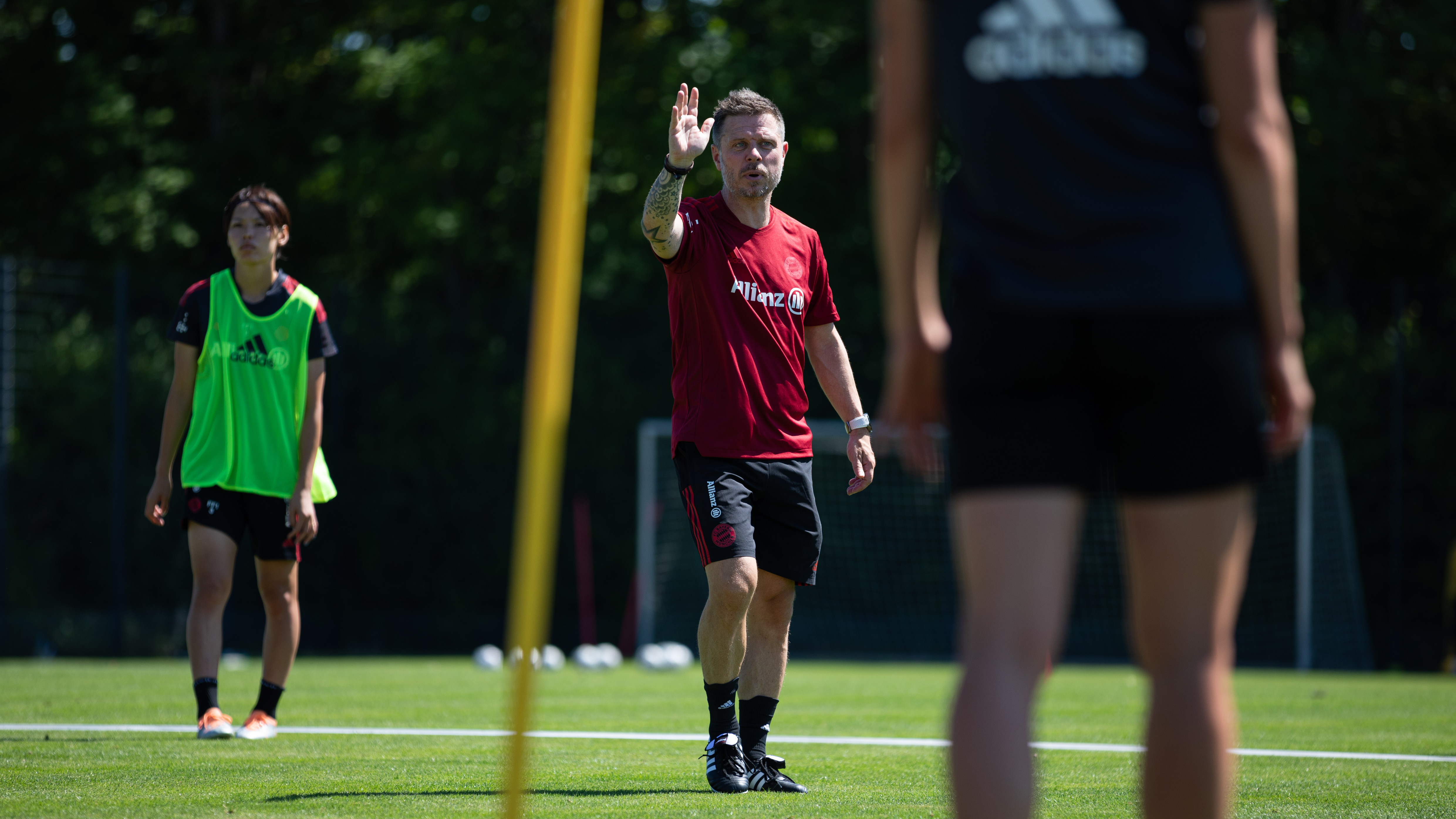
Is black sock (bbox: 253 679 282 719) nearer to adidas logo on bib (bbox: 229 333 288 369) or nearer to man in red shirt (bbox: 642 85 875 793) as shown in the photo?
adidas logo on bib (bbox: 229 333 288 369)

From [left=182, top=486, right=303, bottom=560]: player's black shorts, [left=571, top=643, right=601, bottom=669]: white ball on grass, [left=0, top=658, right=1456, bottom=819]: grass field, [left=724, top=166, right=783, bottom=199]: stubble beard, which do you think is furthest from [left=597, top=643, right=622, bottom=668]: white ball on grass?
[left=724, top=166, right=783, bottom=199]: stubble beard

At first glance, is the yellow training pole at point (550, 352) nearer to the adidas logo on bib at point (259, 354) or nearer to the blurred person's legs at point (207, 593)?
the blurred person's legs at point (207, 593)

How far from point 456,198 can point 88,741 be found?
16535mm

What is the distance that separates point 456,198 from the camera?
72.7ft

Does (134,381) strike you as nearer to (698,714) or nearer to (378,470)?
(378,470)

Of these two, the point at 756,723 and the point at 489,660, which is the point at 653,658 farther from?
the point at 756,723

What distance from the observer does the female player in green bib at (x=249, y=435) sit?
648 centimetres

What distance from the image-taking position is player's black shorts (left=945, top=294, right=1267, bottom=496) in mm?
2240

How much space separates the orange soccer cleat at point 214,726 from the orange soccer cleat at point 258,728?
0.06 meters

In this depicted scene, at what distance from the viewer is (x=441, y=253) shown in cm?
2236

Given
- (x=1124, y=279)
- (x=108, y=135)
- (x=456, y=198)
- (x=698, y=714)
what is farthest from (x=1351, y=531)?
(x=108, y=135)

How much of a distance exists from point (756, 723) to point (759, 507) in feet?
2.37

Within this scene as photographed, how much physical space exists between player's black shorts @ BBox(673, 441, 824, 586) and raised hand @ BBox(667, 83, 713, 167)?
1.01m

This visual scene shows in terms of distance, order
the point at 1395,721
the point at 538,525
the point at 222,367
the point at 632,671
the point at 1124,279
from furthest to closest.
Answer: the point at 632,671, the point at 1395,721, the point at 222,367, the point at 538,525, the point at 1124,279
